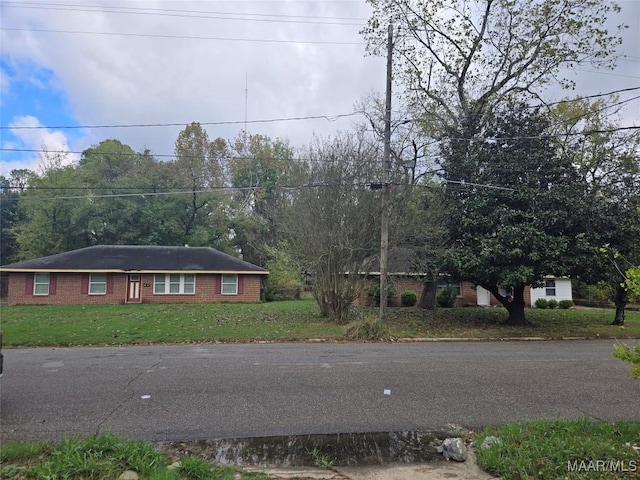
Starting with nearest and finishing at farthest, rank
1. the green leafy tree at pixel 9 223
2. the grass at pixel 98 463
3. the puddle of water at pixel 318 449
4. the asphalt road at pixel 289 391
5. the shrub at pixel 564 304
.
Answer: the grass at pixel 98 463
the puddle of water at pixel 318 449
the asphalt road at pixel 289 391
the shrub at pixel 564 304
the green leafy tree at pixel 9 223

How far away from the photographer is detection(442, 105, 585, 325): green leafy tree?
15.0m

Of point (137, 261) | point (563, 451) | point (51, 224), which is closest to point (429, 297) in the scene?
point (137, 261)

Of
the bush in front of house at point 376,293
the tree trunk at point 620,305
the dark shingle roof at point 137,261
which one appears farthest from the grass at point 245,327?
the dark shingle roof at point 137,261

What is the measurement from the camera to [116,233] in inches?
1512

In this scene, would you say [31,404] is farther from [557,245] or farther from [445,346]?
[557,245]

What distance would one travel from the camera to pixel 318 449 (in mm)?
4738

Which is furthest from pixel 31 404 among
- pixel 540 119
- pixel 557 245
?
pixel 540 119

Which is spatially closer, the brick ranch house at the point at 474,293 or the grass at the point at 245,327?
the grass at the point at 245,327

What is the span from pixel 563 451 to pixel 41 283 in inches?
1172

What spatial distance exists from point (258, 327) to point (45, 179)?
3265 cm

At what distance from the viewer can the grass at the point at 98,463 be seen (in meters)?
3.82

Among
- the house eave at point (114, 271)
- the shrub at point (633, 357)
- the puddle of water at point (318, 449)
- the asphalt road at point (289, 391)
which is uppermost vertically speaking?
the house eave at point (114, 271)

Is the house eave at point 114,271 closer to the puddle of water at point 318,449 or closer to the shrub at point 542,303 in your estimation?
the shrub at point 542,303

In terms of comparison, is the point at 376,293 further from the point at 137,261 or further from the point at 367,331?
the point at 137,261
